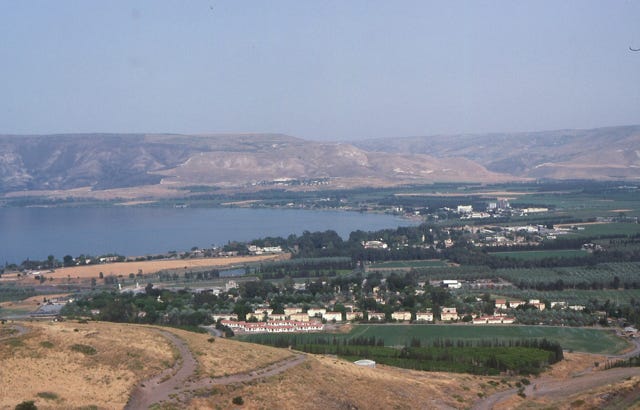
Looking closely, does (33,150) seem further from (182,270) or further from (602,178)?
(182,270)

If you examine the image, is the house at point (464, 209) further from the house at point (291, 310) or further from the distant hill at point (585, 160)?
the house at point (291, 310)

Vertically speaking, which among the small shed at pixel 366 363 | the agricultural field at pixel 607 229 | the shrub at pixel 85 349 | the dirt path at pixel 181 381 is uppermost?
the shrub at pixel 85 349

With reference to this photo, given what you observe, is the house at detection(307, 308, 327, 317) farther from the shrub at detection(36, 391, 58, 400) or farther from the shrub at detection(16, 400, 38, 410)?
the shrub at detection(16, 400, 38, 410)

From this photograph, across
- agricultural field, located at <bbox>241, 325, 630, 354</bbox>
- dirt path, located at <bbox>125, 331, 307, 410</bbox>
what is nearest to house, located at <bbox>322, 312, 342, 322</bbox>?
agricultural field, located at <bbox>241, 325, 630, 354</bbox>

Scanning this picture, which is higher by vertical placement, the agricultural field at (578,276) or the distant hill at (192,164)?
the distant hill at (192,164)

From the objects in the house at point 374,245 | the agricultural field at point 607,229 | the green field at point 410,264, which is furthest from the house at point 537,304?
the agricultural field at point 607,229

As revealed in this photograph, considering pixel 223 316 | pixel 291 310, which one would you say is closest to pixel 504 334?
pixel 291 310

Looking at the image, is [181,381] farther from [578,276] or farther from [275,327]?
[578,276]

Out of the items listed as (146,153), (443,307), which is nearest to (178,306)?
(443,307)
